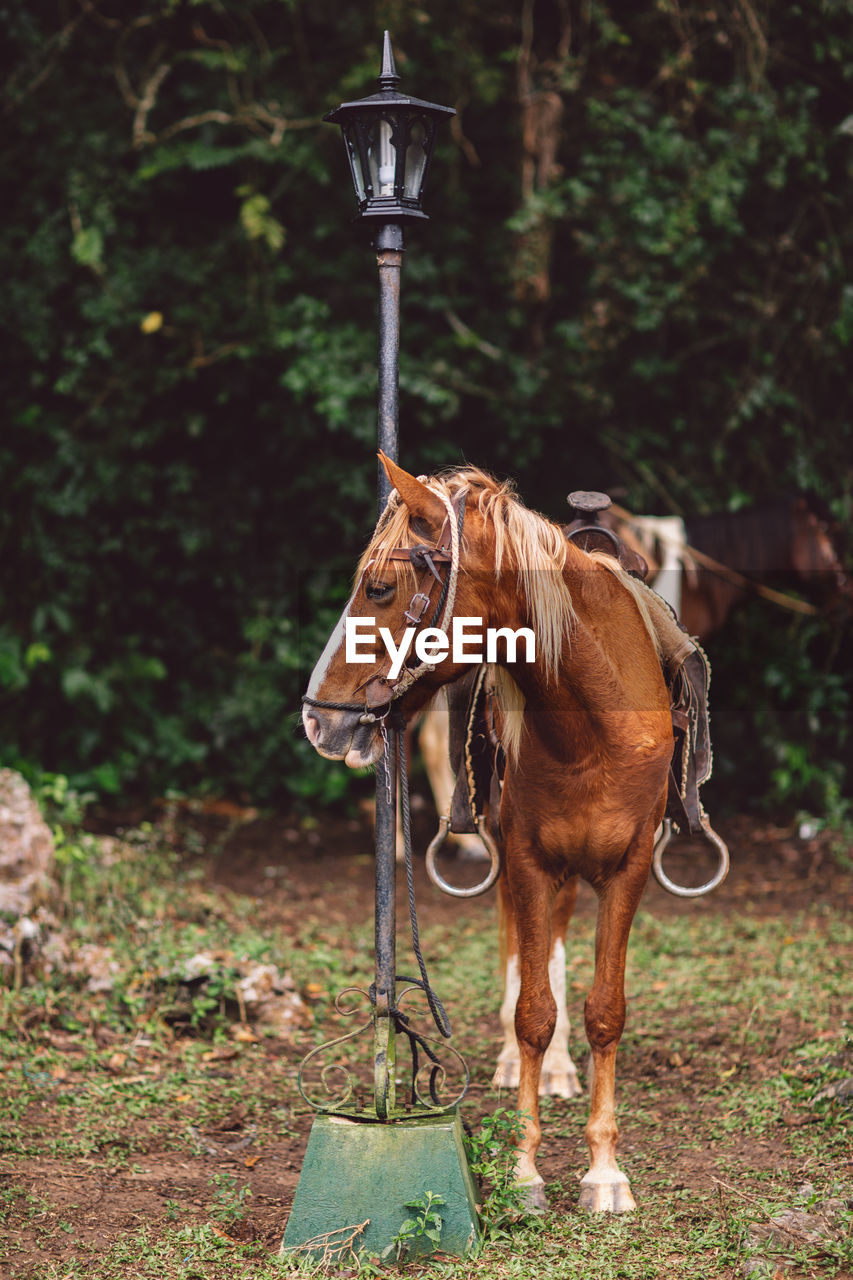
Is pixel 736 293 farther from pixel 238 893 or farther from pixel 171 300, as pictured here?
pixel 238 893

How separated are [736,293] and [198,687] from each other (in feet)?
15.0

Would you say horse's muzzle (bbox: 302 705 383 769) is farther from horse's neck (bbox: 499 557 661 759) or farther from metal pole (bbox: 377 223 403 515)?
metal pole (bbox: 377 223 403 515)

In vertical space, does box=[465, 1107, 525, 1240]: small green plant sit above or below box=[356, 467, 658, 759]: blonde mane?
below

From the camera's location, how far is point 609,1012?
3.14 meters

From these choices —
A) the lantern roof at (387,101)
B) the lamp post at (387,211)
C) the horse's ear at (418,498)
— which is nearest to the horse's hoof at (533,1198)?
the lamp post at (387,211)

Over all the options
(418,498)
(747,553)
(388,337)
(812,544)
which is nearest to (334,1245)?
(418,498)

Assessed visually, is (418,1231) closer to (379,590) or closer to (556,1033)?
(556,1033)

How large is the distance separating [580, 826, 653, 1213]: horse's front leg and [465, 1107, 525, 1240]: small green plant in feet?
0.70

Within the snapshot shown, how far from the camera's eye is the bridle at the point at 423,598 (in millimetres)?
2680

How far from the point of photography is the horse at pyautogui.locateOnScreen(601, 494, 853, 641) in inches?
283

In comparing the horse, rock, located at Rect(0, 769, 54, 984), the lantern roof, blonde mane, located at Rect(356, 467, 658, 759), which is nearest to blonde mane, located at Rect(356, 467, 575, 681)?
blonde mane, located at Rect(356, 467, 658, 759)

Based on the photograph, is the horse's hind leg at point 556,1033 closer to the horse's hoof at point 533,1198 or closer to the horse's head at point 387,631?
the horse's hoof at point 533,1198

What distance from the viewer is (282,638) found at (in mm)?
8406

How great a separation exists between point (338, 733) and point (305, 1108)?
1.78 m
